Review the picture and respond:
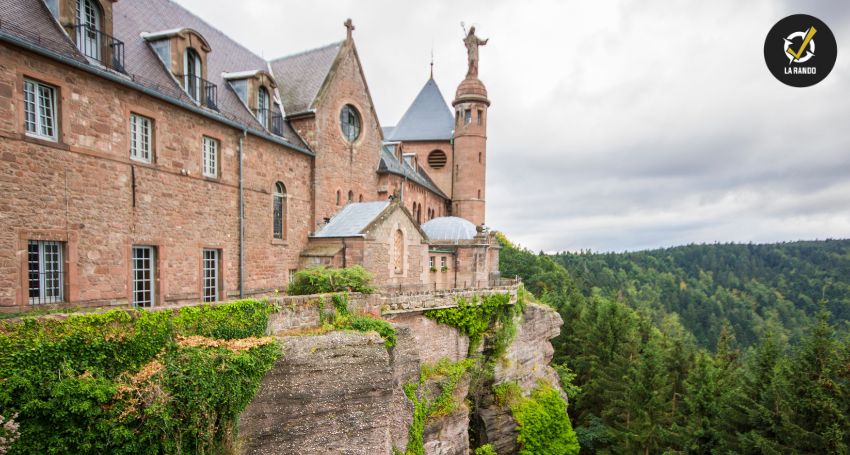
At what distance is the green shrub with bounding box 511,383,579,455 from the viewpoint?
22266mm

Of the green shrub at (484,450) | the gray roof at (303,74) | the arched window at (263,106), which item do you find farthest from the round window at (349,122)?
the green shrub at (484,450)

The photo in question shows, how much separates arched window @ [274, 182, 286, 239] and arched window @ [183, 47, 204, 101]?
17.4 ft

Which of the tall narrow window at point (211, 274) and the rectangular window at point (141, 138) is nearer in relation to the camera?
the rectangular window at point (141, 138)

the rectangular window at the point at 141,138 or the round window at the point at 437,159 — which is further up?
the round window at the point at 437,159

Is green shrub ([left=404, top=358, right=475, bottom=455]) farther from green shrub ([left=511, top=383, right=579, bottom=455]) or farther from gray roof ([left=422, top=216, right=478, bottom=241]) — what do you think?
gray roof ([left=422, top=216, right=478, bottom=241])

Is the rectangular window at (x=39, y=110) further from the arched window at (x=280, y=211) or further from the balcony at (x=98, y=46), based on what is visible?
the arched window at (x=280, y=211)

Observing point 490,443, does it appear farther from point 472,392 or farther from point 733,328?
point 733,328

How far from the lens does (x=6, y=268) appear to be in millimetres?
10586

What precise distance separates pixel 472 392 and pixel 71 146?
18782mm

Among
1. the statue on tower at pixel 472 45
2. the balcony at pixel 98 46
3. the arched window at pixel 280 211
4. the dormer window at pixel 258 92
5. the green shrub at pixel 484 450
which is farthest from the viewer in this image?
the statue on tower at pixel 472 45

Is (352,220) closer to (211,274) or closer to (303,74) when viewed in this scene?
(211,274)

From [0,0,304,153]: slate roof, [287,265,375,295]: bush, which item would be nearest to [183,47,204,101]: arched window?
[0,0,304,153]: slate roof

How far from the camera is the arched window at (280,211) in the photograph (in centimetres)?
2039

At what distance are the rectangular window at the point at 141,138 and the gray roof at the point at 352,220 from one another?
873 cm
